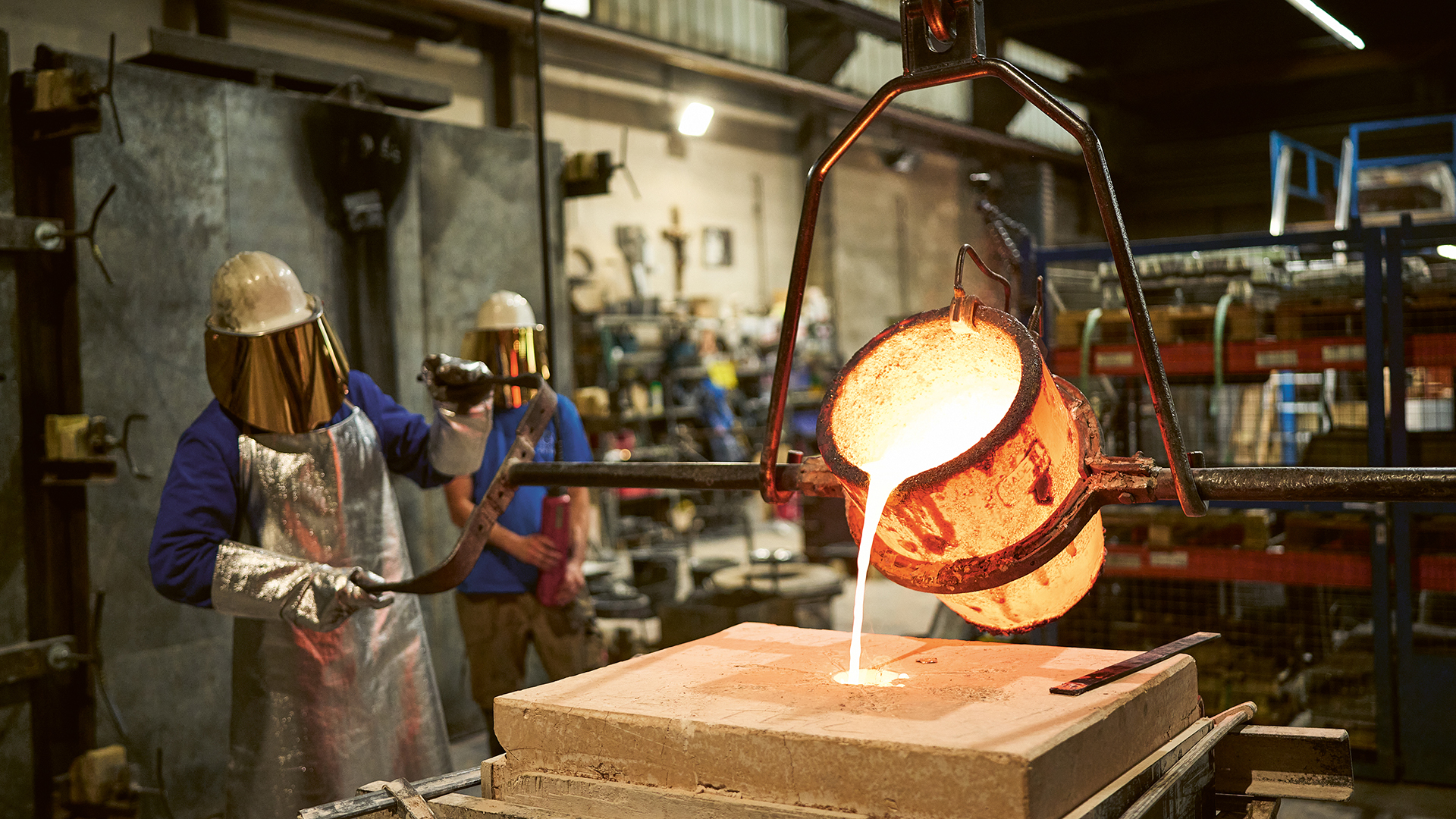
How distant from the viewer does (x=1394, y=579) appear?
4312mm

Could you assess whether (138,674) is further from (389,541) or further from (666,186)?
(666,186)

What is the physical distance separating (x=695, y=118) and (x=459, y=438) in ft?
26.6

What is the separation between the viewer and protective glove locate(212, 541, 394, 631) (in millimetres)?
2150

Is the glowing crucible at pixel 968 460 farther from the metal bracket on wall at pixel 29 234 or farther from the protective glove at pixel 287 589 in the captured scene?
the metal bracket on wall at pixel 29 234

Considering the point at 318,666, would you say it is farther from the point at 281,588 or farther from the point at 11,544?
the point at 11,544

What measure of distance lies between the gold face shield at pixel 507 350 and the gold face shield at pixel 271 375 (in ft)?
3.86

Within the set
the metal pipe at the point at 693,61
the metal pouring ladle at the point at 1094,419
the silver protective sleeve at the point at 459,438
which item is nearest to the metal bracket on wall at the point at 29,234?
the silver protective sleeve at the point at 459,438

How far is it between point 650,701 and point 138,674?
3.24 meters

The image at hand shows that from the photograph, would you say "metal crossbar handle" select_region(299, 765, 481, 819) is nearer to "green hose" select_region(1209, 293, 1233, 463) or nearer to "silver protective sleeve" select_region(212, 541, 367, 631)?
"silver protective sleeve" select_region(212, 541, 367, 631)

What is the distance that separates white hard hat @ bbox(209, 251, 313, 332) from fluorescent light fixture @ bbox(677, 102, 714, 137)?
8007 mm

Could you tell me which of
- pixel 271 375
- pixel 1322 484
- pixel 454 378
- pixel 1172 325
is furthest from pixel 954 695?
pixel 1172 325

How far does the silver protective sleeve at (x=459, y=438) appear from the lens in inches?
107

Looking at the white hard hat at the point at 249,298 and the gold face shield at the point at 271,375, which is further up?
the white hard hat at the point at 249,298

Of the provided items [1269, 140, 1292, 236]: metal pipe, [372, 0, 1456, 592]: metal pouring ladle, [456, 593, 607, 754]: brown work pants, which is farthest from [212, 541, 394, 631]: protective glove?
[1269, 140, 1292, 236]: metal pipe
